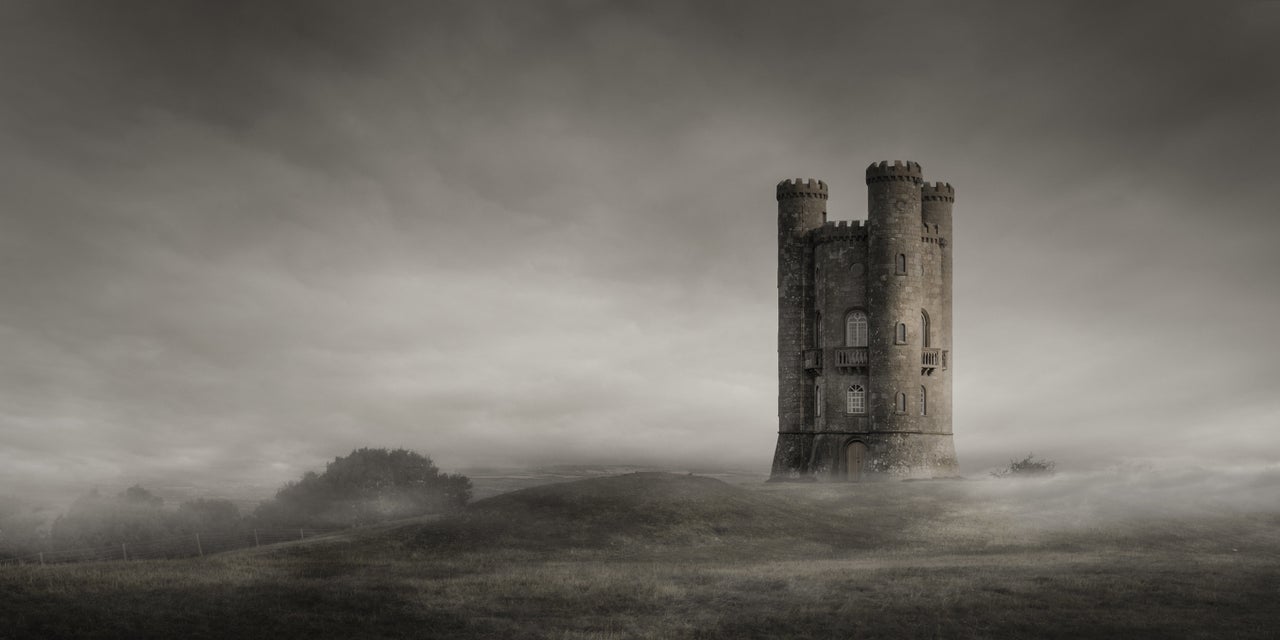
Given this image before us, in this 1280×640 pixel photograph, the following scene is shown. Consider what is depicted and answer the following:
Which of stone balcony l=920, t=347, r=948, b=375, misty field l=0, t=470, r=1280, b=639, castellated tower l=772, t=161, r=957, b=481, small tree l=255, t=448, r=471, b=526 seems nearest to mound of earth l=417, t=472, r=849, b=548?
misty field l=0, t=470, r=1280, b=639

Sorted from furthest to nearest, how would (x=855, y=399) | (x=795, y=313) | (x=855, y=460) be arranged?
(x=795, y=313), (x=855, y=399), (x=855, y=460)

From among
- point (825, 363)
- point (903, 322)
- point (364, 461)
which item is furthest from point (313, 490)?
point (903, 322)

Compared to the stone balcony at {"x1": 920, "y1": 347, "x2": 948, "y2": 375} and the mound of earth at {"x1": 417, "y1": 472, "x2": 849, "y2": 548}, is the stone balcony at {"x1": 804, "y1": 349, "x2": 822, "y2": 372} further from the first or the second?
the mound of earth at {"x1": 417, "y1": 472, "x2": 849, "y2": 548}

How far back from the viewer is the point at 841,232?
6488 cm

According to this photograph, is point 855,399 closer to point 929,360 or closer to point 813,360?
point 813,360

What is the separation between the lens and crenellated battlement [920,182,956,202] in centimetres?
6719

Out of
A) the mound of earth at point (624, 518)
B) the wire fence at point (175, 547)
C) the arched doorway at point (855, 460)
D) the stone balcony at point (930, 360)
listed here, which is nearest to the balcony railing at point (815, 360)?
the arched doorway at point (855, 460)

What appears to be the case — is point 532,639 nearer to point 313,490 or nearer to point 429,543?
point 429,543

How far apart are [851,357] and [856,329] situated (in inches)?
75.1

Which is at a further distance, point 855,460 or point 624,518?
point 855,460

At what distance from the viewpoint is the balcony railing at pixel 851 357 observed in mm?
63219

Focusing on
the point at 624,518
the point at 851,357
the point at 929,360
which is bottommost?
the point at 624,518

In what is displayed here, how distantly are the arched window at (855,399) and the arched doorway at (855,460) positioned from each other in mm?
2162

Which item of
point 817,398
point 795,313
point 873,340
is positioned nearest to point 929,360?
point 873,340
